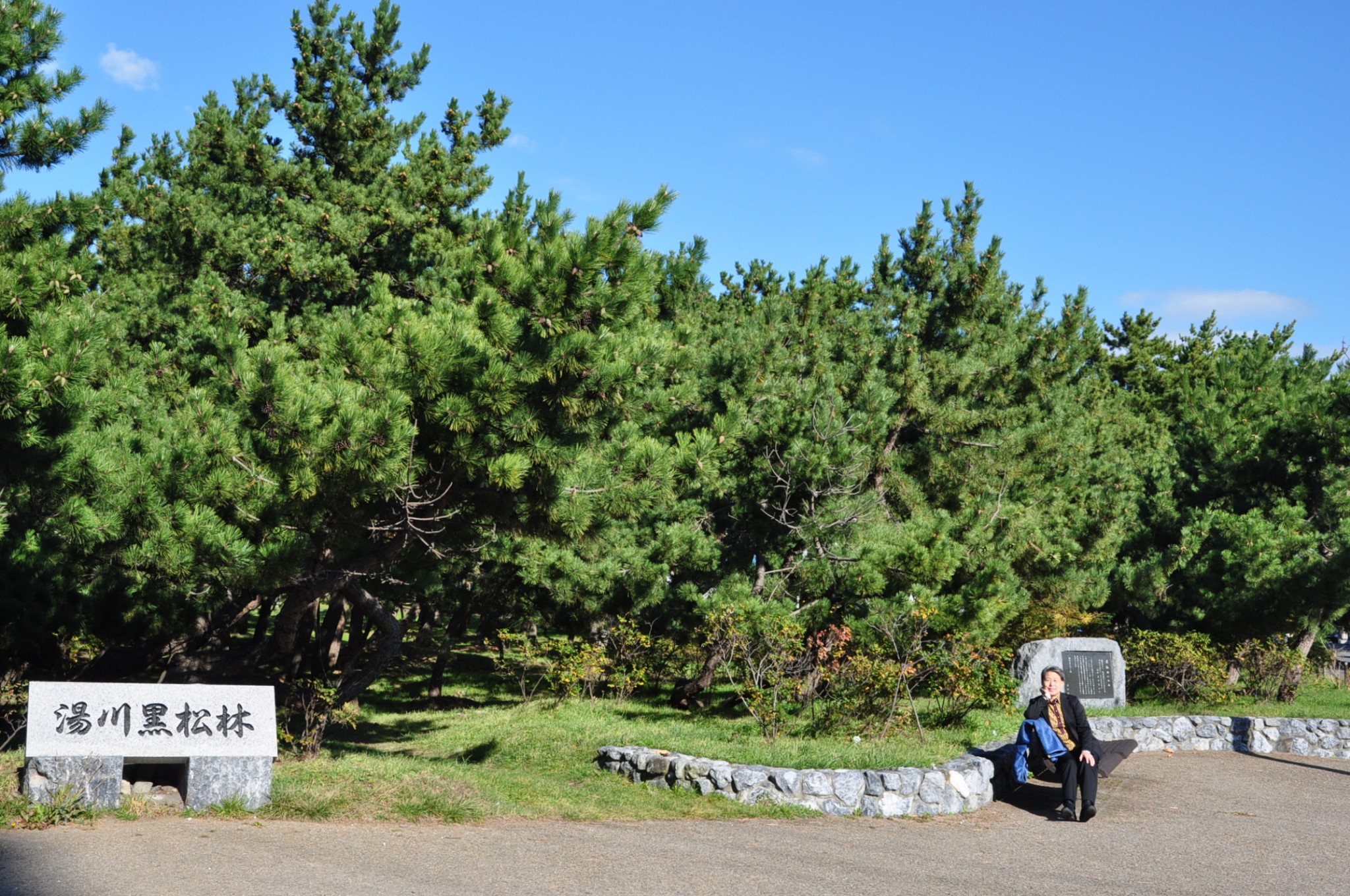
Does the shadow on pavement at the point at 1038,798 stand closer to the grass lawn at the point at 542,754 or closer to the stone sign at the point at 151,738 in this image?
the grass lawn at the point at 542,754

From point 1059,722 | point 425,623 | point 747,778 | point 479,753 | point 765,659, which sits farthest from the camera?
point 425,623

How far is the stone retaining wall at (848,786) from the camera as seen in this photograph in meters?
7.74

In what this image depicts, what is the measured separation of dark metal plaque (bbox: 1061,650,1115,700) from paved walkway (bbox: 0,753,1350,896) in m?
5.30

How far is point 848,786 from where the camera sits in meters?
7.75

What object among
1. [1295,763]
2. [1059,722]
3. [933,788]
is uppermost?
[1059,722]

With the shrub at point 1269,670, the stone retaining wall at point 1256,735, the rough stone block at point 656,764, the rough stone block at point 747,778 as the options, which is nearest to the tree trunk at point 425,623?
the rough stone block at point 656,764

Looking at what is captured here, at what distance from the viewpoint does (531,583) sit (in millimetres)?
13680

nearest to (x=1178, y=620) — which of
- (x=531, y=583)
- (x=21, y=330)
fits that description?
(x=531, y=583)

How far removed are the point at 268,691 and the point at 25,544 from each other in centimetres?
353

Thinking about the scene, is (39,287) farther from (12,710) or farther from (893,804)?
(893,804)

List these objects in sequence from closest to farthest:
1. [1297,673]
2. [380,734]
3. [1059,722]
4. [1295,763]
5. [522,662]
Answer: [1059,722], [1295,763], [380,734], [1297,673], [522,662]

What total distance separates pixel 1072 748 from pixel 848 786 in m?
1.75

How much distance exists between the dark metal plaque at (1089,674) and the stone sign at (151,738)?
34.0 ft

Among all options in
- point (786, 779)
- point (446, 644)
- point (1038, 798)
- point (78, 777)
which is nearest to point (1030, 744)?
point (1038, 798)
